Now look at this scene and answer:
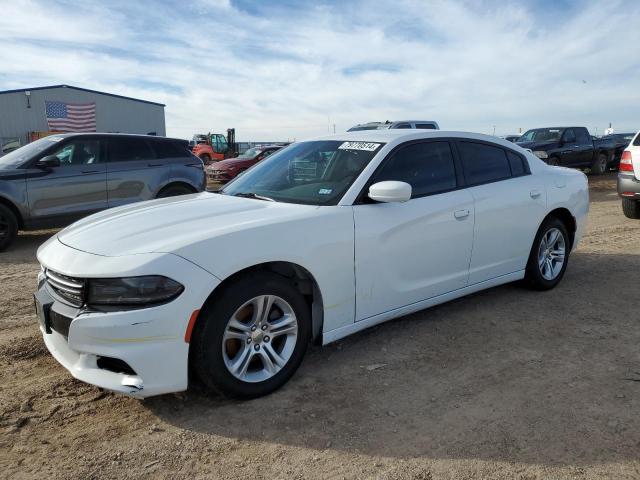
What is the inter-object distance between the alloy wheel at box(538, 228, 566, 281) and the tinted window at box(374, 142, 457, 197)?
1.43 m

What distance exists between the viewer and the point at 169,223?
10.6 feet

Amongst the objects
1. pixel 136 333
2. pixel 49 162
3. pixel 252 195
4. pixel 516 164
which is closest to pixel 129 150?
pixel 49 162

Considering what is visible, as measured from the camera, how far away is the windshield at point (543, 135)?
1647 cm

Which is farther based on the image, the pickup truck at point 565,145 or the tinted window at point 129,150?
the pickup truck at point 565,145

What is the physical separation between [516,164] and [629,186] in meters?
5.38

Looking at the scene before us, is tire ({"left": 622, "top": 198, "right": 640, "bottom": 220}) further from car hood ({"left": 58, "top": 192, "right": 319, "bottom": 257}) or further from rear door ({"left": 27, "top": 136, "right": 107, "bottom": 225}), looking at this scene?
rear door ({"left": 27, "top": 136, "right": 107, "bottom": 225})

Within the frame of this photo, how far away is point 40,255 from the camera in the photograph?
325cm

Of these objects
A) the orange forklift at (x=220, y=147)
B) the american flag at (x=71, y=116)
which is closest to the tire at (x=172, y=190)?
the orange forklift at (x=220, y=147)

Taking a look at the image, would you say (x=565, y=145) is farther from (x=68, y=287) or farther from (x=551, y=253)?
(x=68, y=287)

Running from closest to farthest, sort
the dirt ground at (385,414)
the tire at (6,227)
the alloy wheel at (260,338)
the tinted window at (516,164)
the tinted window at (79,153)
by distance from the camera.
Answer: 1. the dirt ground at (385,414)
2. the alloy wheel at (260,338)
3. the tinted window at (516,164)
4. the tire at (6,227)
5. the tinted window at (79,153)

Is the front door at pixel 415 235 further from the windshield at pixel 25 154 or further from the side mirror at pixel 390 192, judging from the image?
the windshield at pixel 25 154

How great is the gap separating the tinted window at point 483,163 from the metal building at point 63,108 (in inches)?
1105

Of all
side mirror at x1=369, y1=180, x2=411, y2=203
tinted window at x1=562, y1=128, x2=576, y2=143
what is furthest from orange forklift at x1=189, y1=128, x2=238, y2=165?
side mirror at x1=369, y1=180, x2=411, y2=203

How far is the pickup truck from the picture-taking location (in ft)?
52.6
